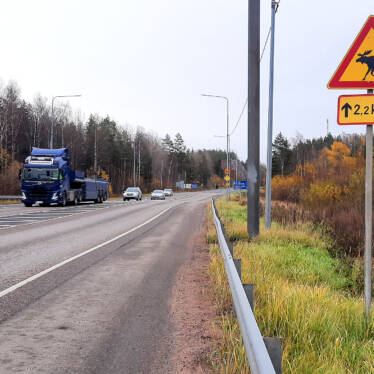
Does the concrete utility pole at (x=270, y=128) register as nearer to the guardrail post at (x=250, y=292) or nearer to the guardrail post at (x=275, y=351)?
the guardrail post at (x=250, y=292)

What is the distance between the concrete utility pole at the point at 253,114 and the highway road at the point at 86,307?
2022mm

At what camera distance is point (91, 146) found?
245ft

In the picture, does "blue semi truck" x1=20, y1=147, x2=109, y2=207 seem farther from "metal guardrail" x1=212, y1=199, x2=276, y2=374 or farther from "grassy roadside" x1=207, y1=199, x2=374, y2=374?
"metal guardrail" x1=212, y1=199, x2=276, y2=374

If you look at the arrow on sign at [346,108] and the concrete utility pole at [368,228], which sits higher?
the arrow on sign at [346,108]

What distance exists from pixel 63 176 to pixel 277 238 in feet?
66.5

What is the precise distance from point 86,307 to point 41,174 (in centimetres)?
2327

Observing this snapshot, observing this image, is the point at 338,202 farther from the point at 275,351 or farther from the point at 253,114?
the point at 275,351

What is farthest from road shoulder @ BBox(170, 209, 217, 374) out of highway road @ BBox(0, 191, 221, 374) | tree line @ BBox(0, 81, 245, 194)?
tree line @ BBox(0, 81, 245, 194)

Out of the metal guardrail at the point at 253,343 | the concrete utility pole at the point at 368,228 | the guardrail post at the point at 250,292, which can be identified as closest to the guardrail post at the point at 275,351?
the metal guardrail at the point at 253,343

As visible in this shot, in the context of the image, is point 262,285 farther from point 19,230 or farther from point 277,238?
point 19,230

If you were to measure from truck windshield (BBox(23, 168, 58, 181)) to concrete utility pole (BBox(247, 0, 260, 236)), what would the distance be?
19058 mm

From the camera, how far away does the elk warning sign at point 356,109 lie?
4.33 meters

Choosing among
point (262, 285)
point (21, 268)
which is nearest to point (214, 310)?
point (262, 285)

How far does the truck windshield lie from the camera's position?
87.8 feet
